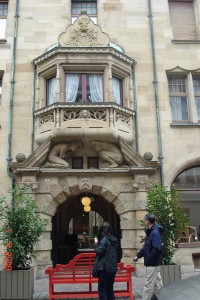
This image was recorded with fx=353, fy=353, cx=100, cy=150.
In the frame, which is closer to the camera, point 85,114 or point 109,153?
point 85,114

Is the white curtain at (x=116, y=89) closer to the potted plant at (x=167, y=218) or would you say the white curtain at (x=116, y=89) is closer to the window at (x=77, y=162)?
the window at (x=77, y=162)

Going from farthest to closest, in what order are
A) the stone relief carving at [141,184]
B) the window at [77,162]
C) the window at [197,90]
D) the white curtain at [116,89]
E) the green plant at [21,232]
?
the window at [197,90] → the white curtain at [116,89] → the window at [77,162] → the stone relief carving at [141,184] → the green plant at [21,232]

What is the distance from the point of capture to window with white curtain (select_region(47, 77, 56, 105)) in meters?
13.9

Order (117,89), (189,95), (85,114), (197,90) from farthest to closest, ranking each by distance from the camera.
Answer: (197,90), (189,95), (117,89), (85,114)

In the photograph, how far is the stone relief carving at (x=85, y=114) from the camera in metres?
12.9

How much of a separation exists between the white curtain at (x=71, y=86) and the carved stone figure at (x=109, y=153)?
208 centimetres

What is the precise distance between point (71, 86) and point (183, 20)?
6369 millimetres

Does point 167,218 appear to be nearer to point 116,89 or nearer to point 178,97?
point 116,89

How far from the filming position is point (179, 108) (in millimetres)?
14750

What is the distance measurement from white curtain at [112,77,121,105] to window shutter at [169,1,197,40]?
3.58 meters


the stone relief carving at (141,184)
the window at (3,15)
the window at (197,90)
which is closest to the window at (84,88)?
the stone relief carving at (141,184)

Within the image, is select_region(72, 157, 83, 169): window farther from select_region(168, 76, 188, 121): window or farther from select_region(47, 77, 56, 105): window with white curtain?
select_region(168, 76, 188, 121): window

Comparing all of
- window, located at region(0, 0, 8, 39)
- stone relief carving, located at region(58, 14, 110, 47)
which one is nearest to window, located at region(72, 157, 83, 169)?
stone relief carving, located at region(58, 14, 110, 47)

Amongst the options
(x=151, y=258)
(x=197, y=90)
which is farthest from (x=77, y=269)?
(x=197, y=90)
